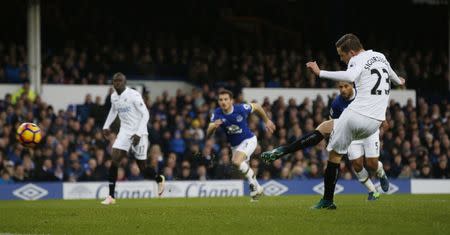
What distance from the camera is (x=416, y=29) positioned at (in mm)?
38156

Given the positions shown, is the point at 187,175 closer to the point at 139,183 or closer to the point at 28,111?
the point at 139,183

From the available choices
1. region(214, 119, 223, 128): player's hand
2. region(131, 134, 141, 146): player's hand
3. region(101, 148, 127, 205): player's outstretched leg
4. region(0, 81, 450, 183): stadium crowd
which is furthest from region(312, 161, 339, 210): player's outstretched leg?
region(0, 81, 450, 183): stadium crowd

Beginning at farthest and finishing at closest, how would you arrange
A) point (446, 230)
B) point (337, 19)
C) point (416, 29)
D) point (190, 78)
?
1. point (416, 29)
2. point (337, 19)
3. point (190, 78)
4. point (446, 230)

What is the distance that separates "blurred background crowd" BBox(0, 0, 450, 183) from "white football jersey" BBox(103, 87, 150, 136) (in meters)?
0.97

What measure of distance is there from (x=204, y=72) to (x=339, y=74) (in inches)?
695

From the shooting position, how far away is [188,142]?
82.5 feet

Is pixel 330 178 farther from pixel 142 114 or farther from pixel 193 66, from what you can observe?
pixel 193 66

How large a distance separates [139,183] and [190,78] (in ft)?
23.8

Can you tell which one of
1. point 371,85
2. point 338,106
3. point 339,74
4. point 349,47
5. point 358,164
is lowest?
point 358,164

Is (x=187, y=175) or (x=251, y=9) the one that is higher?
(x=251, y=9)

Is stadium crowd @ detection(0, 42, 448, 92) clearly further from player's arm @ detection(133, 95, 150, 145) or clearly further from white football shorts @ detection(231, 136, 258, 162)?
white football shorts @ detection(231, 136, 258, 162)

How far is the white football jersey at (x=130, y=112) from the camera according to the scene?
17.5 metres

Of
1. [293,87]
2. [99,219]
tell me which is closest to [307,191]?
[293,87]

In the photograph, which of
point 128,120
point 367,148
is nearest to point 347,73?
point 367,148
